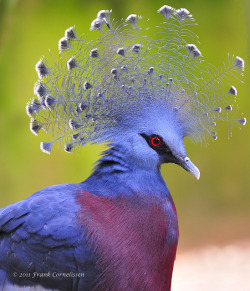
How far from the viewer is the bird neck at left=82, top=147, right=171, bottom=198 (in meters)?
1.67

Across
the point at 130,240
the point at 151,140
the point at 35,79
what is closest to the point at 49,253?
the point at 130,240

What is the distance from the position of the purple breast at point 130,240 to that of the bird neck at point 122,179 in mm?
31

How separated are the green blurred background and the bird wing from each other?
64.7 inches

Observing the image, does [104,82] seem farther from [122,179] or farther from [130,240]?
[130,240]

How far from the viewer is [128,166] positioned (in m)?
1.69

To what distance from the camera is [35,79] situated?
3504mm

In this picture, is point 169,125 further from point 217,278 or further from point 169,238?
point 217,278

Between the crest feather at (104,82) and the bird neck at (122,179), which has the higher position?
the crest feather at (104,82)

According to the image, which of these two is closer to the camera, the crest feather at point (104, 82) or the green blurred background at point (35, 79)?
the crest feather at point (104, 82)

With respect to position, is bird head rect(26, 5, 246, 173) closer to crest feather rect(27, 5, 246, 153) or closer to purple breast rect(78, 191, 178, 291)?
crest feather rect(27, 5, 246, 153)

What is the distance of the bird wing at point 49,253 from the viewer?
154 cm

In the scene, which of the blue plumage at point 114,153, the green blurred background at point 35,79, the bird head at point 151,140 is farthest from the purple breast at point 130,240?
the green blurred background at point 35,79

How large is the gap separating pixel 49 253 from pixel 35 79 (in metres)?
2.17

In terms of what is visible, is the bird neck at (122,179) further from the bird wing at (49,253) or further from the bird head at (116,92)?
the bird wing at (49,253)
